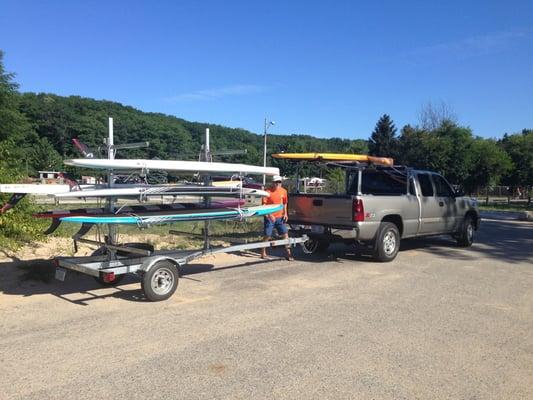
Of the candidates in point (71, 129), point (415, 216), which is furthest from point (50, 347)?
point (71, 129)

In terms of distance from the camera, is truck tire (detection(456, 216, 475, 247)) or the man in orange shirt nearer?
the man in orange shirt

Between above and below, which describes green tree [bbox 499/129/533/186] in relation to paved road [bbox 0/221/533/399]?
above

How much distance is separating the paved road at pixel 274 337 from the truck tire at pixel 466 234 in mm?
4010

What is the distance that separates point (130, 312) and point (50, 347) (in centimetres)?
142

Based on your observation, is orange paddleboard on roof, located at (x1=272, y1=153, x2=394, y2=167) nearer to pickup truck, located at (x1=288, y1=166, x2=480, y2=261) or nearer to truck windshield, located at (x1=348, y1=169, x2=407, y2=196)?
pickup truck, located at (x1=288, y1=166, x2=480, y2=261)

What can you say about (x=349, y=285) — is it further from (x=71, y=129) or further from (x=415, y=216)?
(x=71, y=129)

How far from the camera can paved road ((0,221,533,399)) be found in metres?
4.36

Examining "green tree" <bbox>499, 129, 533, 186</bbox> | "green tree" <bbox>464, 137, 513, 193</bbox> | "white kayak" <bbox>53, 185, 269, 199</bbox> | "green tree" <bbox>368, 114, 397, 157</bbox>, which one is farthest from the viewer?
"green tree" <bbox>368, 114, 397, 157</bbox>

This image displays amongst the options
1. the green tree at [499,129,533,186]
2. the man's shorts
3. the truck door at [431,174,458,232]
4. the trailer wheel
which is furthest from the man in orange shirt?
the green tree at [499,129,533,186]

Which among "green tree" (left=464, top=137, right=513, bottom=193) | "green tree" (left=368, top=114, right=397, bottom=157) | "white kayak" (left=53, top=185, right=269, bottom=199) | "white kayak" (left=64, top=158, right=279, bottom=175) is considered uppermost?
"green tree" (left=368, top=114, right=397, bottom=157)

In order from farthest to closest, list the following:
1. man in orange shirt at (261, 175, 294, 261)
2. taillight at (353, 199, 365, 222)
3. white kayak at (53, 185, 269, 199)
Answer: man in orange shirt at (261, 175, 294, 261) < taillight at (353, 199, 365, 222) < white kayak at (53, 185, 269, 199)

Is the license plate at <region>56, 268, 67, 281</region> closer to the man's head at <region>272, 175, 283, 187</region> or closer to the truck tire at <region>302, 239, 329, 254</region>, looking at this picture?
the man's head at <region>272, 175, 283, 187</region>

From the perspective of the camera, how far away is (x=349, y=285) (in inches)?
330

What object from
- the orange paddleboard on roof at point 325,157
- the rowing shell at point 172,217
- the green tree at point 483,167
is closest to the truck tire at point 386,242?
the orange paddleboard on roof at point 325,157
